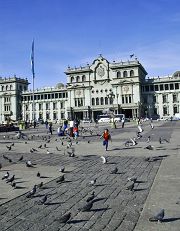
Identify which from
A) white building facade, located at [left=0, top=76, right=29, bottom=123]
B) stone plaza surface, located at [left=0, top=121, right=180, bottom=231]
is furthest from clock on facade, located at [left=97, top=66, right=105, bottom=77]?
stone plaza surface, located at [left=0, top=121, right=180, bottom=231]

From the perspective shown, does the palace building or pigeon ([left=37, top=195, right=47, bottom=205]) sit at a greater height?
the palace building

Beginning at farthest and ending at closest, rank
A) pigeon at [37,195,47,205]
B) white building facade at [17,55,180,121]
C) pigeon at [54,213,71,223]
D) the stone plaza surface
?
white building facade at [17,55,180,121] < pigeon at [37,195,47,205] < the stone plaza surface < pigeon at [54,213,71,223]

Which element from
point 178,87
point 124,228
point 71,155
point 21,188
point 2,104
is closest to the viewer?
point 124,228

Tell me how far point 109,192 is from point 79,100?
334 feet

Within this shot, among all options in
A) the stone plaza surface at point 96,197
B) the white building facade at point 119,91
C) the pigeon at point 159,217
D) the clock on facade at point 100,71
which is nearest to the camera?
the pigeon at point 159,217

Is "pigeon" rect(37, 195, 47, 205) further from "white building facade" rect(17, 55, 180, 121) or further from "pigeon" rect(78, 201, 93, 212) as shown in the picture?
"white building facade" rect(17, 55, 180, 121)

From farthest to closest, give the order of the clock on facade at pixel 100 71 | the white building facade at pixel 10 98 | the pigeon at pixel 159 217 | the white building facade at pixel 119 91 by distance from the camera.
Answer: the white building facade at pixel 10 98 → the clock on facade at pixel 100 71 → the white building facade at pixel 119 91 → the pigeon at pixel 159 217

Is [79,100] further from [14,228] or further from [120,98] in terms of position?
[14,228]

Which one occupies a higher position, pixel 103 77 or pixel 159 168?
pixel 103 77

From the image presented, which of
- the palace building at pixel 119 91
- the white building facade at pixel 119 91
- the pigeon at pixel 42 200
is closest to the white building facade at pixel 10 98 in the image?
the palace building at pixel 119 91

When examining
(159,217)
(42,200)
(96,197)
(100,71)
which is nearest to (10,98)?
(100,71)

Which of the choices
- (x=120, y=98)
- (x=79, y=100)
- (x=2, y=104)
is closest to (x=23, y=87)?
(x=2, y=104)

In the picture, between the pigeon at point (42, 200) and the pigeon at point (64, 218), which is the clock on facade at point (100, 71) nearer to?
the pigeon at point (42, 200)

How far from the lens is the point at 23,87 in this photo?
430 ft
